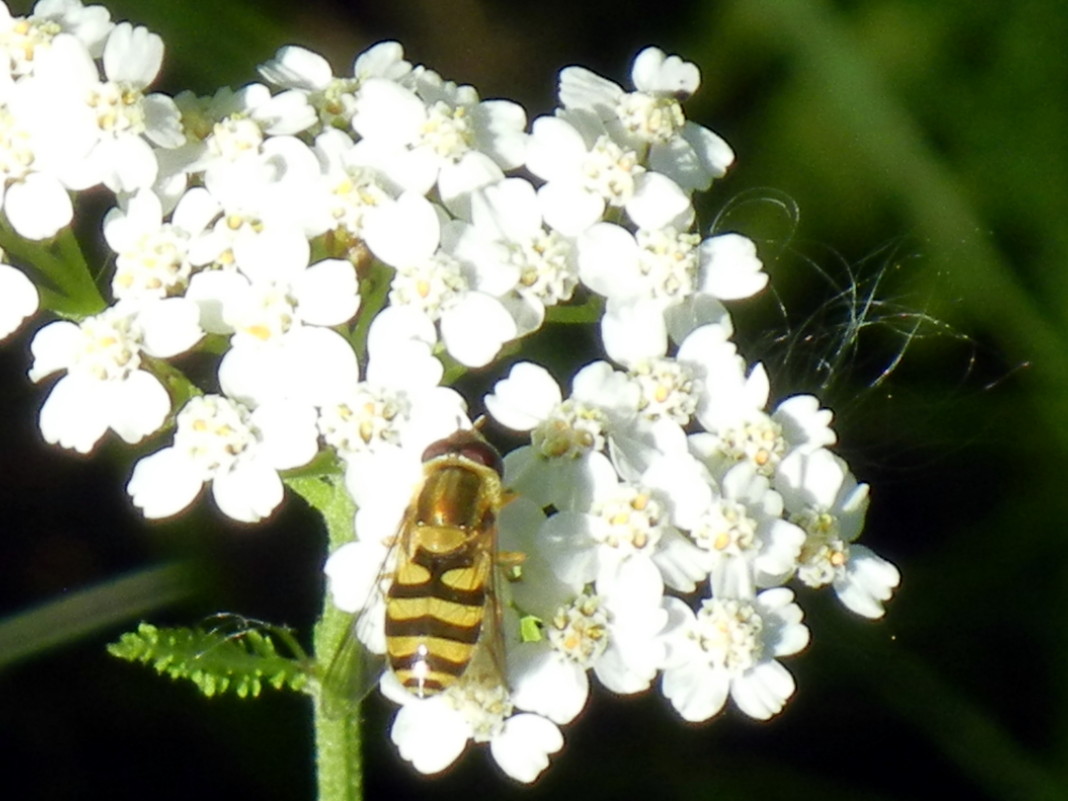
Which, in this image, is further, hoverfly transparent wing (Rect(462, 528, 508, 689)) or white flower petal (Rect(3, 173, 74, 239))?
white flower petal (Rect(3, 173, 74, 239))

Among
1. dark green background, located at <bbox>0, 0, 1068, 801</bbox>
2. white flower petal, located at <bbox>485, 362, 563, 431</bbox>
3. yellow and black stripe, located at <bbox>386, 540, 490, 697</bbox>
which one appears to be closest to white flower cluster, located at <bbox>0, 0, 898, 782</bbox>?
white flower petal, located at <bbox>485, 362, 563, 431</bbox>

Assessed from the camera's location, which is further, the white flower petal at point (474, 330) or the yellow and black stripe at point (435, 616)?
the white flower petal at point (474, 330)

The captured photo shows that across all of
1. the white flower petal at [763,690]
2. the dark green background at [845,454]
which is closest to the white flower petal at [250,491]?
the white flower petal at [763,690]

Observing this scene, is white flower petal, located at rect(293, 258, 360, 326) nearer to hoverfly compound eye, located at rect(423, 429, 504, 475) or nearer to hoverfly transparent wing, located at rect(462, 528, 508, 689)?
hoverfly compound eye, located at rect(423, 429, 504, 475)

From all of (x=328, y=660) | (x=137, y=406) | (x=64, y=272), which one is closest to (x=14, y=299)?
(x=64, y=272)

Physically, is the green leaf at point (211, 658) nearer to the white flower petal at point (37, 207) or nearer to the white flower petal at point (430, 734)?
the white flower petal at point (430, 734)

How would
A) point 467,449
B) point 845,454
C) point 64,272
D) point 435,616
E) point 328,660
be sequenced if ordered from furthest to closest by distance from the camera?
point 845,454 < point 64,272 < point 328,660 < point 467,449 < point 435,616

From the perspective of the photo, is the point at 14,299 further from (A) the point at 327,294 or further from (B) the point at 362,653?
(B) the point at 362,653
